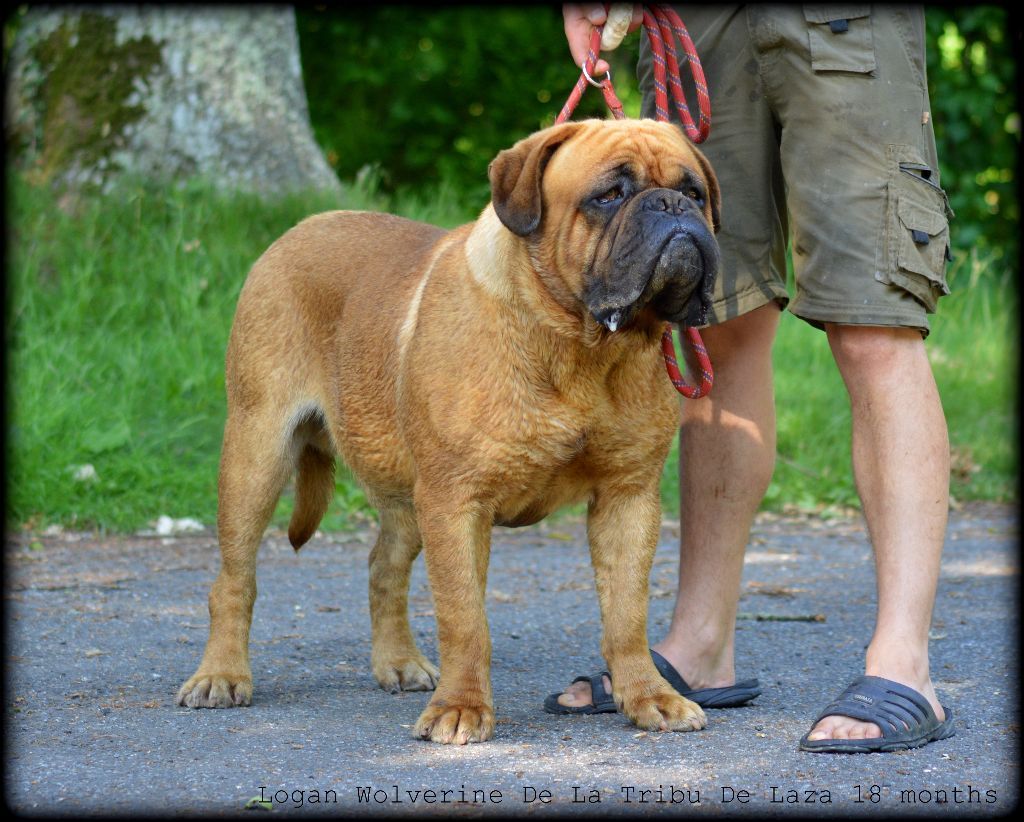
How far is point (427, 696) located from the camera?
4105 mm

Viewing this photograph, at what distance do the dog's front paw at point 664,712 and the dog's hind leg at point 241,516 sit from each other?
4.03 feet

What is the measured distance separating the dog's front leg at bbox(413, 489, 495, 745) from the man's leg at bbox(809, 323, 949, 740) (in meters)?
1.03

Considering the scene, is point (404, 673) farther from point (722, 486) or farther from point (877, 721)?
point (877, 721)

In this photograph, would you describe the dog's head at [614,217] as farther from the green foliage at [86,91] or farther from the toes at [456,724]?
the green foliage at [86,91]

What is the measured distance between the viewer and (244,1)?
28.9 ft

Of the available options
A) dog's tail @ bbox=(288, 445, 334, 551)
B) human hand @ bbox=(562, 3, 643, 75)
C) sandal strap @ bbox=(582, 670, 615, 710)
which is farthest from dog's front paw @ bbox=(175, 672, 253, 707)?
human hand @ bbox=(562, 3, 643, 75)

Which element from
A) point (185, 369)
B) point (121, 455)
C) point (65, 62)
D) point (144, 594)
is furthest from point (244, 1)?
point (144, 594)

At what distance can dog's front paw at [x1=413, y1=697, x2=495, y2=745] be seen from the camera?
133 inches

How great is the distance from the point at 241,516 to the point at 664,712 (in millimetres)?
1510

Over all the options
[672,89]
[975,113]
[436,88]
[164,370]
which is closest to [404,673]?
[672,89]

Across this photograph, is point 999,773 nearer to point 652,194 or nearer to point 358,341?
point 652,194

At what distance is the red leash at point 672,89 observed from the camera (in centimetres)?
376

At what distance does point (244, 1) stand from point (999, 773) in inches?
291

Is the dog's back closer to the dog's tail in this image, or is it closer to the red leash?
the dog's tail
